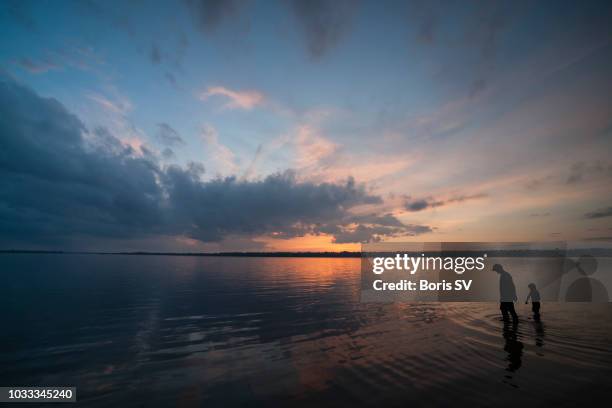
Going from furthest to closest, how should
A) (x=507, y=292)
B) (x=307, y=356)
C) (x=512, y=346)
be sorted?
(x=507, y=292) → (x=512, y=346) → (x=307, y=356)

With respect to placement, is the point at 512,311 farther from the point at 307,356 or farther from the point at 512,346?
the point at 307,356

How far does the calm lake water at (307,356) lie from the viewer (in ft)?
33.1

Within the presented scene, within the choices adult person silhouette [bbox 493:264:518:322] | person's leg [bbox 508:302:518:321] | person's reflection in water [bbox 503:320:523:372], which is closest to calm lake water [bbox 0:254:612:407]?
person's reflection in water [bbox 503:320:523:372]

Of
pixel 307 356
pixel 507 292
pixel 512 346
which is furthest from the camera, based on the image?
pixel 507 292

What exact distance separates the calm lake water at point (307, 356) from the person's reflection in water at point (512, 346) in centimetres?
10

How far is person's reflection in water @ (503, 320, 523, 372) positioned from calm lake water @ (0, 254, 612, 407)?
100 millimetres

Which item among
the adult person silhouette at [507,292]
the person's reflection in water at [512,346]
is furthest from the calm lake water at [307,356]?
the adult person silhouette at [507,292]

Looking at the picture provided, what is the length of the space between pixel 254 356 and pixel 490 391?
9.86 metres

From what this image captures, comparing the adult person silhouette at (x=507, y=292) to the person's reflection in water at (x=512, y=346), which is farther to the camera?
the adult person silhouette at (x=507, y=292)

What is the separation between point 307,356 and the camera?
1403 centimetres

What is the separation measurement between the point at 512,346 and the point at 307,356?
35.8ft

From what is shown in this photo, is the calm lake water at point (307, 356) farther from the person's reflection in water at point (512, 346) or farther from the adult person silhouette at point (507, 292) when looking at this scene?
the adult person silhouette at point (507, 292)

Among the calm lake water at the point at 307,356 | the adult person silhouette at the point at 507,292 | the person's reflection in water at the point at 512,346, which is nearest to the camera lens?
the calm lake water at the point at 307,356

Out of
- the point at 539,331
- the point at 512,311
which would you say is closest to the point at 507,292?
the point at 512,311
